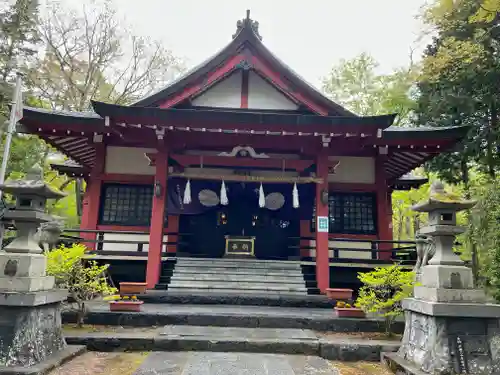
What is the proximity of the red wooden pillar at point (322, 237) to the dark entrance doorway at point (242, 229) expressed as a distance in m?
2.92

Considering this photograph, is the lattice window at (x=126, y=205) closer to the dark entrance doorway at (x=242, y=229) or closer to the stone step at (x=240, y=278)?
the dark entrance doorway at (x=242, y=229)

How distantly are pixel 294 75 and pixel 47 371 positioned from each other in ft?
32.5

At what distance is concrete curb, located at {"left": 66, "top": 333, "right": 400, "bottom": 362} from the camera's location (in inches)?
249

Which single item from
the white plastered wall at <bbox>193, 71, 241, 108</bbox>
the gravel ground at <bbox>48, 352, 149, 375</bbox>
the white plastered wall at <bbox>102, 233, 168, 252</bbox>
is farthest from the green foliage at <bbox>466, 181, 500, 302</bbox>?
the white plastered wall at <bbox>102, 233, 168, 252</bbox>

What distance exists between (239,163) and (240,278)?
343 cm

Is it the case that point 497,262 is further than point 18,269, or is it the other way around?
point 497,262

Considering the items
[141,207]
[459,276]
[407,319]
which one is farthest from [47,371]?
[141,207]

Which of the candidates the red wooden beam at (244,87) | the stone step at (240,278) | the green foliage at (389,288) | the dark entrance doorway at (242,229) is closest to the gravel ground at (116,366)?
the green foliage at (389,288)

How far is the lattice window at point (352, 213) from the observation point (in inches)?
488

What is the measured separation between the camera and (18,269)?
17.9 ft

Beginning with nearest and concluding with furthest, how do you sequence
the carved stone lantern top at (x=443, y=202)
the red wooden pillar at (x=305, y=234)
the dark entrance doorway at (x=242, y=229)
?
the carved stone lantern top at (x=443, y=202) → the red wooden pillar at (x=305, y=234) → the dark entrance doorway at (x=242, y=229)

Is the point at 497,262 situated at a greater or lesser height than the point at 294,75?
lesser

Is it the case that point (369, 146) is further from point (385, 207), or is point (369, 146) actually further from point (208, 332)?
point (208, 332)

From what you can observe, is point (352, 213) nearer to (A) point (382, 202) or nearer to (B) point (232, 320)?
(A) point (382, 202)
